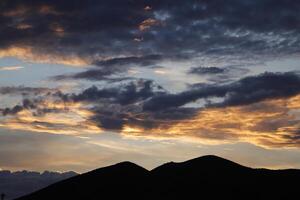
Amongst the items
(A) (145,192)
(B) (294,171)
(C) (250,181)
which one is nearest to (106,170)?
(A) (145,192)

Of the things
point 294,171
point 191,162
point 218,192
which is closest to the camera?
point 218,192

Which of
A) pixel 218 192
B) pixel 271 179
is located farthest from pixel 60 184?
pixel 271 179

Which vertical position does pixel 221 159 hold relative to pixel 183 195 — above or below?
above

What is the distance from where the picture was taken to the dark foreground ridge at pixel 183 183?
4146 inches

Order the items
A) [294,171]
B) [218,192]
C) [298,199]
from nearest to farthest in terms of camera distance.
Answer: [298,199] < [218,192] < [294,171]

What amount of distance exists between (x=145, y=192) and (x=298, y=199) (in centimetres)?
2968

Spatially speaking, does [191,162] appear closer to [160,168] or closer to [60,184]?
[160,168]

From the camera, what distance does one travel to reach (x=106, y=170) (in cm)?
12369

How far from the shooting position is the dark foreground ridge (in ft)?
345

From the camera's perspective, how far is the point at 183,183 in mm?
111250

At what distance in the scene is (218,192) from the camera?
106 m

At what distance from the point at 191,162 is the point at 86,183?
23.4m

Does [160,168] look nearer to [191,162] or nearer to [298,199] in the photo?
[191,162]

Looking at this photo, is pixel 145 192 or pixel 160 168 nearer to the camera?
pixel 145 192
